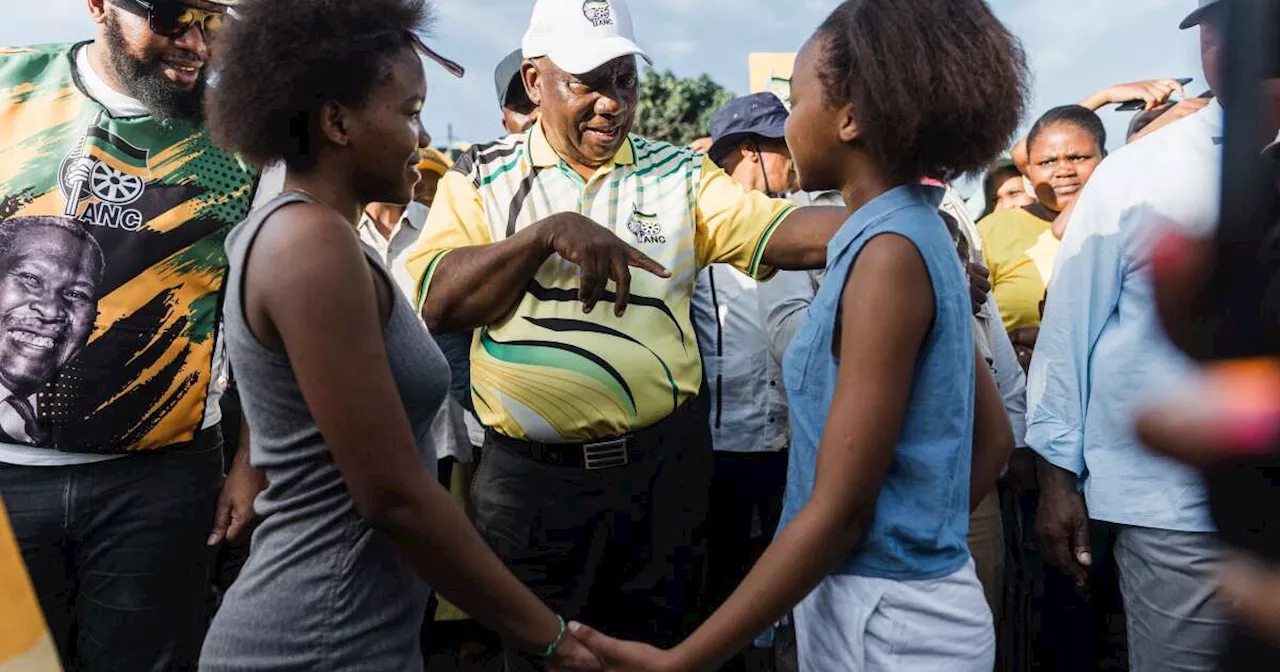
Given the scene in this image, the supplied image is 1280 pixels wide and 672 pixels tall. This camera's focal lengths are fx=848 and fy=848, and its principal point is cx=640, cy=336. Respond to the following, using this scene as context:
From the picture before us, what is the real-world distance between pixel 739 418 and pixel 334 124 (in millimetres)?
2339

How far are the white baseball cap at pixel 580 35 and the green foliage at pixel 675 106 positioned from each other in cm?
2519

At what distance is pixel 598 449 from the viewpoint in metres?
2.35

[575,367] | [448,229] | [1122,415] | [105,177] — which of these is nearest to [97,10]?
[105,177]

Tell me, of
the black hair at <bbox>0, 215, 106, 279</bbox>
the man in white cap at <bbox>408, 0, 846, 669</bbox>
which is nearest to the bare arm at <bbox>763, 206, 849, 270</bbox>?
the man in white cap at <bbox>408, 0, 846, 669</bbox>

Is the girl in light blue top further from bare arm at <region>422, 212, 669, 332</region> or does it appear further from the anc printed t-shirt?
the anc printed t-shirt

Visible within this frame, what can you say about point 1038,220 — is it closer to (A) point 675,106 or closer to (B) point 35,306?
(B) point 35,306

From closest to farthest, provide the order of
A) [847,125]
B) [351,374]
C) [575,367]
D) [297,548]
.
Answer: [351,374] < [297,548] < [847,125] < [575,367]

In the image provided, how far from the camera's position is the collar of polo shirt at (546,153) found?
100 inches

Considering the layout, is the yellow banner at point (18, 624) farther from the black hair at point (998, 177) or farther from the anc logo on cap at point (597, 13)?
the black hair at point (998, 177)

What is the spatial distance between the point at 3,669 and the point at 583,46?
2.04 meters

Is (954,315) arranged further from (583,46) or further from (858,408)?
(583,46)

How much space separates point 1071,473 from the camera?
235 cm

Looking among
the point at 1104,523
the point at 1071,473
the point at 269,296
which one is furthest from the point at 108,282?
the point at 1104,523

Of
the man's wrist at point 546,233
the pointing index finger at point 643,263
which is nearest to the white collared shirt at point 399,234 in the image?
the man's wrist at point 546,233
